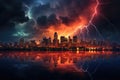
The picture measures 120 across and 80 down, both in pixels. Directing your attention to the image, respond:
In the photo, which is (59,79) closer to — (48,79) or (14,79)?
(48,79)

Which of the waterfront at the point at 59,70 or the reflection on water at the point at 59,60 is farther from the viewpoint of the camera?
the reflection on water at the point at 59,60

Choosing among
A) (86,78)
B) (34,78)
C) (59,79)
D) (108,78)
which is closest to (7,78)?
(34,78)

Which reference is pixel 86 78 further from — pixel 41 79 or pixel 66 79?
pixel 41 79

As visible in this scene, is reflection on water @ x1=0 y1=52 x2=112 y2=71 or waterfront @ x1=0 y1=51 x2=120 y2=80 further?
reflection on water @ x1=0 y1=52 x2=112 y2=71

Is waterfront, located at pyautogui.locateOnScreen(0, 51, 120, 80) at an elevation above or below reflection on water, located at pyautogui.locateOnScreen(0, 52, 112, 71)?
below

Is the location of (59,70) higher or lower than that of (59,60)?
lower

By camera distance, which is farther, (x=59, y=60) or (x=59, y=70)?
(x=59, y=60)

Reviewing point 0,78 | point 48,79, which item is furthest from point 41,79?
point 0,78

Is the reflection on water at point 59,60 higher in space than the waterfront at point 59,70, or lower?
higher
